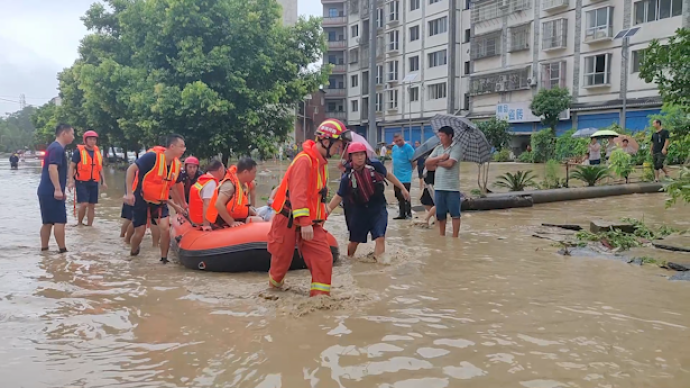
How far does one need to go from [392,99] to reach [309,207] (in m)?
49.2

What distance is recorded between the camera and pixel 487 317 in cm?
487

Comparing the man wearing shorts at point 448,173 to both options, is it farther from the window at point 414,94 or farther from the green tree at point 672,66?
the window at point 414,94

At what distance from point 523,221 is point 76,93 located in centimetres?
2942

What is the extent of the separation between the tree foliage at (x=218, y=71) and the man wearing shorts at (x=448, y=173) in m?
8.14

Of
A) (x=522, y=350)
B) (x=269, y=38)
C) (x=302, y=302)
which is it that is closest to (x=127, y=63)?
(x=269, y=38)

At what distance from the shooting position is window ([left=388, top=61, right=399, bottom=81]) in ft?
173

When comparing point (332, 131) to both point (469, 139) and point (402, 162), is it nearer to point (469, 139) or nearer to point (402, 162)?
point (469, 139)

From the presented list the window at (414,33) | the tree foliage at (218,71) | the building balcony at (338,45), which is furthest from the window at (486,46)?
the tree foliage at (218,71)

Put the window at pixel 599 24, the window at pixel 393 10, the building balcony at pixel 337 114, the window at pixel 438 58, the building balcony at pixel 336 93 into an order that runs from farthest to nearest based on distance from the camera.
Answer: the building balcony at pixel 336 93
the building balcony at pixel 337 114
the window at pixel 393 10
the window at pixel 438 58
the window at pixel 599 24

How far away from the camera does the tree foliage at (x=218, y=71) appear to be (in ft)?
51.0

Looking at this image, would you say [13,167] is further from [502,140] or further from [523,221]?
[523,221]

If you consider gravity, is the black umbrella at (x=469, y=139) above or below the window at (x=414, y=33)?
below

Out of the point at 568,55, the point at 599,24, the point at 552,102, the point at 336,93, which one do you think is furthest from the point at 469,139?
the point at 336,93

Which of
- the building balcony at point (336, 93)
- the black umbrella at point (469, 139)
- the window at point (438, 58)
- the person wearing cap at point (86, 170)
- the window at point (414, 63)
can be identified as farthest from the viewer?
the building balcony at point (336, 93)
